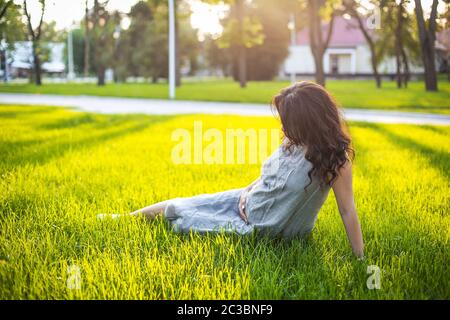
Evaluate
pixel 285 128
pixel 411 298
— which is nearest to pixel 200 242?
pixel 285 128

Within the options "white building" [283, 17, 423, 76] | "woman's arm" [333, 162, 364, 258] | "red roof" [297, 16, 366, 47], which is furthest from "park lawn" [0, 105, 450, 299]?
"red roof" [297, 16, 366, 47]

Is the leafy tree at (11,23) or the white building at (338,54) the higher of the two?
the white building at (338,54)

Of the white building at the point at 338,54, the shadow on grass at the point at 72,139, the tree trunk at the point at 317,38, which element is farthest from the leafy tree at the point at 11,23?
the white building at the point at 338,54

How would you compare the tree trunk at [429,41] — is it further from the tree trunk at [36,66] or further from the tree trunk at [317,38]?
the tree trunk at [317,38]

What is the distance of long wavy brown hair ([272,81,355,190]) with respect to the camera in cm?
254

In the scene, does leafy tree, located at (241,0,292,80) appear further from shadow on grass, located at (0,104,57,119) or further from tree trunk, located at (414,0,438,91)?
tree trunk, located at (414,0,438,91)

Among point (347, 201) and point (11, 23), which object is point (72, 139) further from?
point (347, 201)

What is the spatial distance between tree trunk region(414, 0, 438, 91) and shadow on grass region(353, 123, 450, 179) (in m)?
1.12

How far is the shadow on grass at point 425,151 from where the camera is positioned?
511 centimetres

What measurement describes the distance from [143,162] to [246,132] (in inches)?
121

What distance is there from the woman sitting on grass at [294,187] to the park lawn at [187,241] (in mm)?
109

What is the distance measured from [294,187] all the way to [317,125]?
387 millimetres
